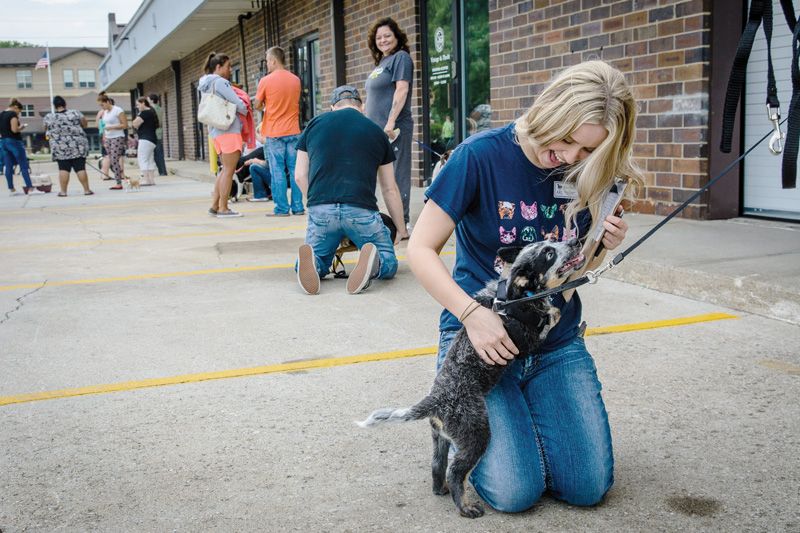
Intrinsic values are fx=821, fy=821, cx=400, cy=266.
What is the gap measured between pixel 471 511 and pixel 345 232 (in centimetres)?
401

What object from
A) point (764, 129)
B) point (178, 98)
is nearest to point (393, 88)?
point (764, 129)

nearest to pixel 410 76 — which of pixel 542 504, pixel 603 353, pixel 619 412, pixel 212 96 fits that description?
pixel 212 96

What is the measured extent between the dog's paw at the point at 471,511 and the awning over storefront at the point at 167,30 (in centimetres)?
1757

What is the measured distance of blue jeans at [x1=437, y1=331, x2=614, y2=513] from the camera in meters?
2.74

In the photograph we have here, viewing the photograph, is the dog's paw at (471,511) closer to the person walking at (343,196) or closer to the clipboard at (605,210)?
the clipboard at (605,210)

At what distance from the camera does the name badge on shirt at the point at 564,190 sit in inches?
110

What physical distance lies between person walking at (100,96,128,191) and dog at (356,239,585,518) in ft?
53.7

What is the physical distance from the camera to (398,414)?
8.50 feet

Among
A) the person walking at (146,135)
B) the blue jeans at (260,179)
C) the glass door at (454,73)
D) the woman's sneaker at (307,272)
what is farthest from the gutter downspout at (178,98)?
the woman's sneaker at (307,272)

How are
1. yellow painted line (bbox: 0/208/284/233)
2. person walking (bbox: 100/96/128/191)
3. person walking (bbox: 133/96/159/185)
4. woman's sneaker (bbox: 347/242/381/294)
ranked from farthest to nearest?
person walking (bbox: 133/96/159/185) → person walking (bbox: 100/96/128/191) → yellow painted line (bbox: 0/208/284/233) → woman's sneaker (bbox: 347/242/381/294)

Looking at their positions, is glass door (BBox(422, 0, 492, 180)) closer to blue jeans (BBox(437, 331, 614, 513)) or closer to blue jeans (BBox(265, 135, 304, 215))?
blue jeans (BBox(265, 135, 304, 215))

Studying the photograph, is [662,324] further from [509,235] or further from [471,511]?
[471,511]

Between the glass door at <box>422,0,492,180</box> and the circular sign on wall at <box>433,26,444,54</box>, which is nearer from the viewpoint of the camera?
the glass door at <box>422,0,492,180</box>

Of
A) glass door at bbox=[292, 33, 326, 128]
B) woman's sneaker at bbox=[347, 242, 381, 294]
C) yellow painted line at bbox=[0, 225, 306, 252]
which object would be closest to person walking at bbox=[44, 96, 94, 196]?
glass door at bbox=[292, 33, 326, 128]
